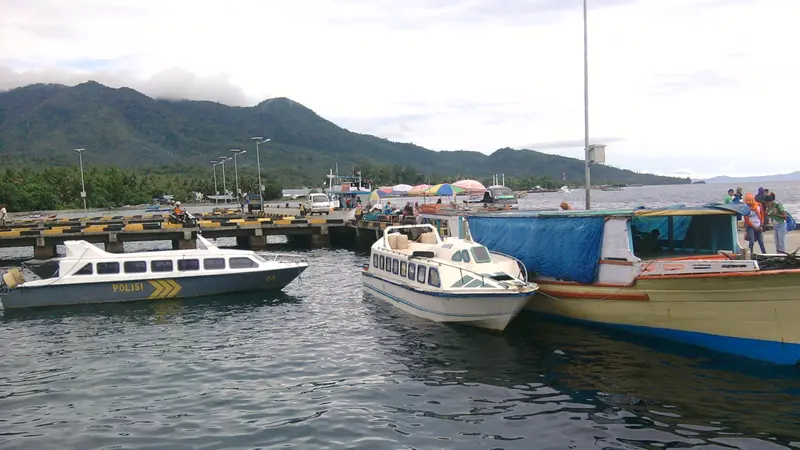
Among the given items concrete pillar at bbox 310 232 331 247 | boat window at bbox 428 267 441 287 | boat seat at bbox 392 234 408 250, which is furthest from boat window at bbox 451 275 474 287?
concrete pillar at bbox 310 232 331 247

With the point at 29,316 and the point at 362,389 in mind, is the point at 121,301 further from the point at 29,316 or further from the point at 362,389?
the point at 362,389

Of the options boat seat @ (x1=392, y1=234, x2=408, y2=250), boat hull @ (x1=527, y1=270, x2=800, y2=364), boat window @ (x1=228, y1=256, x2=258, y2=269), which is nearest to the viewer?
boat hull @ (x1=527, y1=270, x2=800, y2=364)

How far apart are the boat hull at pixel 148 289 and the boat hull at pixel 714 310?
1578 cm

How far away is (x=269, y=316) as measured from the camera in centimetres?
2411

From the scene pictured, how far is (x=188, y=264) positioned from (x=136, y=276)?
7.75ft

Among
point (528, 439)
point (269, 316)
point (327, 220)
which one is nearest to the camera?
point (528, 439)

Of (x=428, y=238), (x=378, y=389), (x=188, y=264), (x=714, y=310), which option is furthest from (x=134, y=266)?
(x=714, y=310)

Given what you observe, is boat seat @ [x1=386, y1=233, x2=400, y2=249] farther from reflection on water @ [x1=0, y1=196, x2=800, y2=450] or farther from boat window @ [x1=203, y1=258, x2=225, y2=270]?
boat window @ [x1=203, y1=258, x2=225, y2=270]

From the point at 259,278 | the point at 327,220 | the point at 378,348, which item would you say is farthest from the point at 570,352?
the point at 327,220

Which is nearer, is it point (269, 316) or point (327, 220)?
point (269, 316)

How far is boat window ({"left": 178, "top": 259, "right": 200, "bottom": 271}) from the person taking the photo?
91.9ft

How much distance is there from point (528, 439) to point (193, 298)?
805 inches

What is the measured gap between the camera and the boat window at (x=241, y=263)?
28589mm

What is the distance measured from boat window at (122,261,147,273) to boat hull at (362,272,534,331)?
517 inches
